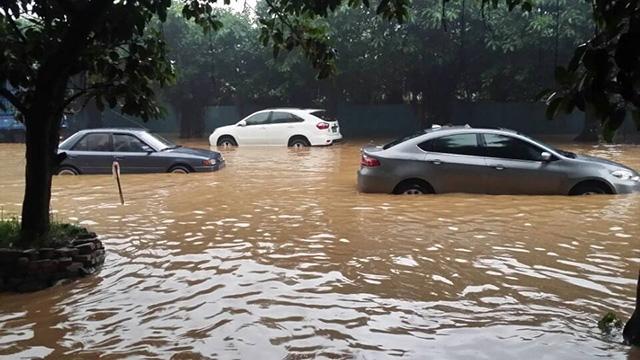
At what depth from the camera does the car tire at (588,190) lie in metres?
10.0

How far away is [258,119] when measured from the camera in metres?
22.2

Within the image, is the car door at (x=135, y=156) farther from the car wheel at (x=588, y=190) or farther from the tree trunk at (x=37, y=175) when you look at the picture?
the car wheel at (x=588, y=190)

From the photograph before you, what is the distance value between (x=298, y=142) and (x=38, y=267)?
16091 mm

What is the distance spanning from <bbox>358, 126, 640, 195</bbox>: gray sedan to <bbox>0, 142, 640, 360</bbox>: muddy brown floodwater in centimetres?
30

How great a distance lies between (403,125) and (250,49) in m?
8.16

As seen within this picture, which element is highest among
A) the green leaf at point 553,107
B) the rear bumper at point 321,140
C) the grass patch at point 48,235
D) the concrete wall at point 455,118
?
the concrete wall at point 455,118

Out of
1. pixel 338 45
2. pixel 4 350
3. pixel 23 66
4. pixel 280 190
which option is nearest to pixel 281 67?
pixel 338 45

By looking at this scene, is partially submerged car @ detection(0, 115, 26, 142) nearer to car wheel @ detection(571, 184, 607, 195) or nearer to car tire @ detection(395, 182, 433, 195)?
car tire @ detection(395, 182, 433, 195)

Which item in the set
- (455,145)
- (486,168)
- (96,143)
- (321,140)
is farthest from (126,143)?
(321,140)

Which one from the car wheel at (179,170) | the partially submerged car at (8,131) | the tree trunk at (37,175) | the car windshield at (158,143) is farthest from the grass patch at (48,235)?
the partially submerged car at (8,131)

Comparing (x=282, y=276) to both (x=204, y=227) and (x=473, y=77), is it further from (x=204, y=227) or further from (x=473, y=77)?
(x=473, y=77)

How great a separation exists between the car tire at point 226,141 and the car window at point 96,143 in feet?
26.9

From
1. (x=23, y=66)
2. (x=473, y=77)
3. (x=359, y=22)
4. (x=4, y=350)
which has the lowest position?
(x=4, y=350)

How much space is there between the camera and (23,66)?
19.1 ft
